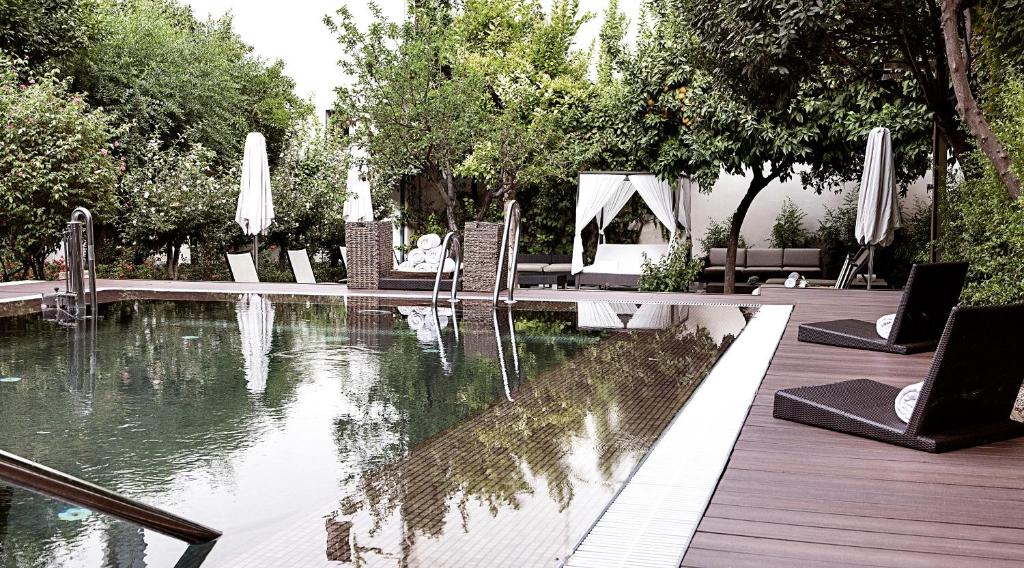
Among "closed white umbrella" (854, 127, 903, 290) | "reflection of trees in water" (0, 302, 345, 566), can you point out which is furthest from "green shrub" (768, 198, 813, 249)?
"reflection of trees in water" (0, 302, 345, 566)

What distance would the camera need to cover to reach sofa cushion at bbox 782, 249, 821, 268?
15.7 m

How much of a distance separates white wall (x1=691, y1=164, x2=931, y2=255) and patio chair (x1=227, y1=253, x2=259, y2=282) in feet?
27.6

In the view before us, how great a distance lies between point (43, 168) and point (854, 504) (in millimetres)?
11732

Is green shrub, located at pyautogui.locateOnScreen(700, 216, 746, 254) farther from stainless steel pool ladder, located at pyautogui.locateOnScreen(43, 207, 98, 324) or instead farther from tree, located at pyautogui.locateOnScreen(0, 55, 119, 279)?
stainless steel pool ladder, located at pyautogui.locateOnScreen(43, 207, 98, 324)

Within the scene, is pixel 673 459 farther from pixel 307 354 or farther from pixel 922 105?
pixel 922 105

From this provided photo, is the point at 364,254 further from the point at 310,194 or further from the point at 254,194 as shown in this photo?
the point at 310,194

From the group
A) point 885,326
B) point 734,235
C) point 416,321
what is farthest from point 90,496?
point 734,235

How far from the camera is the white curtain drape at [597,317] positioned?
754 cm

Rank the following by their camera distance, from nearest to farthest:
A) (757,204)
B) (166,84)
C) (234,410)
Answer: (234,410)
(757,204)
(166,84)

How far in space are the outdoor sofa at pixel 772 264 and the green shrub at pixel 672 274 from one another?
9.15 feet

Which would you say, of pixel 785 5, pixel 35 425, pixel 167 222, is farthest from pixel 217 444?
pixel 167 222

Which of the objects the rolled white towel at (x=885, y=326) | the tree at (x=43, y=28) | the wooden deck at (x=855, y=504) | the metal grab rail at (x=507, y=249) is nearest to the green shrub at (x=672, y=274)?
the metal grab rail at (x=507, y=249)

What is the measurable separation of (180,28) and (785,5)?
725 inches

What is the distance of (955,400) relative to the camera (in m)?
2.95
